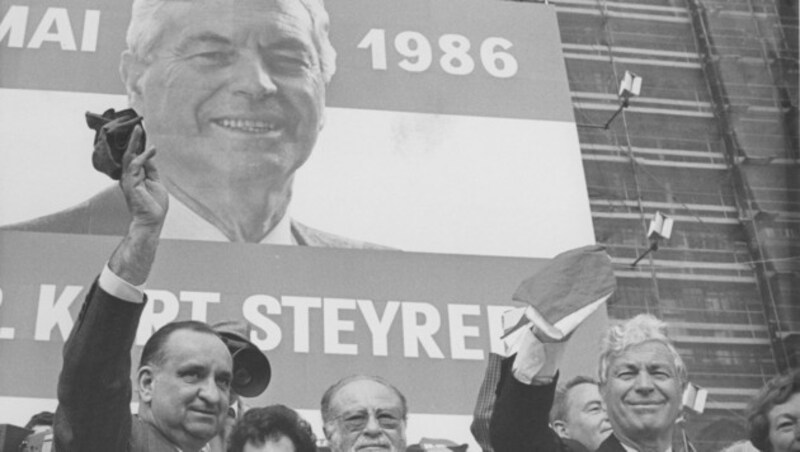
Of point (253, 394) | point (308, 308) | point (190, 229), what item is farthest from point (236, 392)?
point (190, 229)

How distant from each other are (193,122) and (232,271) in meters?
0.59

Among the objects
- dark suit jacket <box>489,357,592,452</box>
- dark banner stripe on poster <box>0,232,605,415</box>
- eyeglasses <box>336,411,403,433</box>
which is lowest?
dark suit jacket <box>489,357,592,452</box>

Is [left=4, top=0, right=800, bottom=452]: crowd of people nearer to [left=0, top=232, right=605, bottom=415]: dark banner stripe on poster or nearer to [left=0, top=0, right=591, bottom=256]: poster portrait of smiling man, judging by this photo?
[left=0, top=232, right=605, bottom=415]: dark banner stripe on poster

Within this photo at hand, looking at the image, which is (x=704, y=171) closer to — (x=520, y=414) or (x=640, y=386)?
(x=640, y=386)

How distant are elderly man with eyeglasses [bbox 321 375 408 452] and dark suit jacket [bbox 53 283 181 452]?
0.40 m

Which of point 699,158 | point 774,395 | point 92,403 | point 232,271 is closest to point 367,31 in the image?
point 232,271

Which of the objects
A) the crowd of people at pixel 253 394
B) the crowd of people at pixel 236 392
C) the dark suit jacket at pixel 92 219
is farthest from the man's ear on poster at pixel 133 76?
A: the crowd of people at pixel 236 392

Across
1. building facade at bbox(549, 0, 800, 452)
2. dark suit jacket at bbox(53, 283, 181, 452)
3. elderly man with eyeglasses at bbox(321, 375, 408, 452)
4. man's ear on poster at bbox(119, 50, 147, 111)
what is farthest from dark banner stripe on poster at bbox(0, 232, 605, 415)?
dark suit jacket at bbox(53, 283, 181, 452)

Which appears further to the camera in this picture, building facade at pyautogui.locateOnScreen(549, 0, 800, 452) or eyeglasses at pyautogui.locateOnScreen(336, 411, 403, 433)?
building facade at pyautogui.locateOnScreen(549, 0, 800, 452)

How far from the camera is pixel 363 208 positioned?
4.73 m

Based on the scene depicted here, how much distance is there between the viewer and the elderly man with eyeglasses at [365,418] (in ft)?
5.86

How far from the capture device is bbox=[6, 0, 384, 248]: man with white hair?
455 centimetres

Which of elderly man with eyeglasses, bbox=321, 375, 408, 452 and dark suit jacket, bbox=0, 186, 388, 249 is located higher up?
dark suit jacket, bbox=0, 186, 388, 249

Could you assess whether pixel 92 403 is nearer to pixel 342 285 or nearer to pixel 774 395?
pixel 774 395
